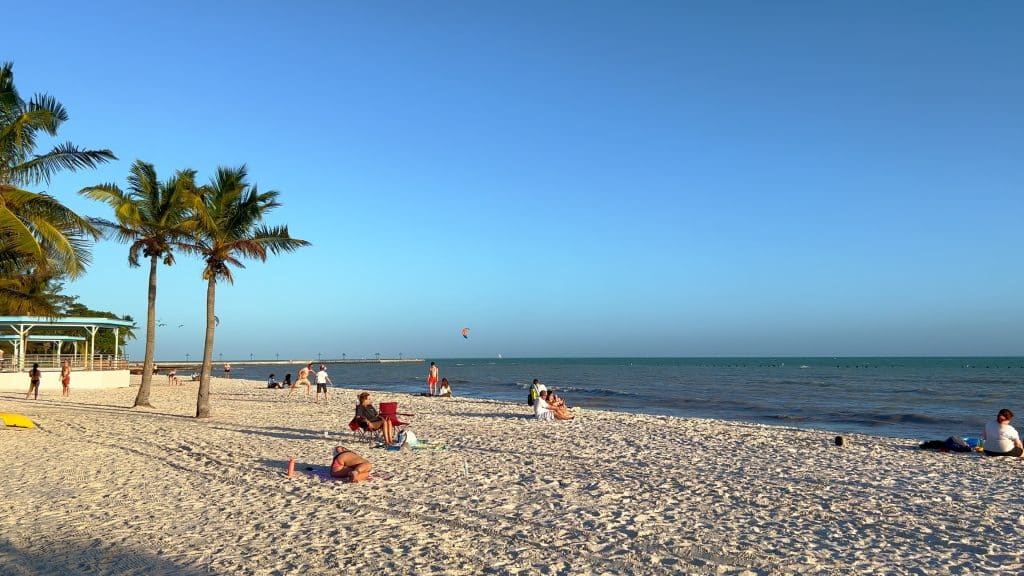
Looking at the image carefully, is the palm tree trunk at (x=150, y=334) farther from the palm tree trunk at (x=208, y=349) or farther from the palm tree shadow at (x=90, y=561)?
the palm tree shadow at (x=90, y=561)

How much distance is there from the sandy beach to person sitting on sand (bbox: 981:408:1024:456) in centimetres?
39

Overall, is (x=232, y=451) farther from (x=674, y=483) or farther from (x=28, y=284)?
(x=28, y=284)

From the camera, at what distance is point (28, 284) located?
20.3 m

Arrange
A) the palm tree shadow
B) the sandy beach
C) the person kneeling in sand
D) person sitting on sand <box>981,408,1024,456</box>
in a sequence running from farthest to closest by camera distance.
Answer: person sitting on sand <box>981,408,1024,456</box> → the person kneeling in sand → the sandy beach → the palm tree shadow

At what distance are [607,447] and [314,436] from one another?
231 inches

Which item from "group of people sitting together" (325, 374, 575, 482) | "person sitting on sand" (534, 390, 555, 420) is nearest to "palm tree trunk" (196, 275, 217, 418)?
"group of people sitting together" (325, 374, 575, 482)

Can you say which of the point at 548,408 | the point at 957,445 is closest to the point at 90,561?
the point at 548,408

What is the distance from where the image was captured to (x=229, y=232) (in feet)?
53.5

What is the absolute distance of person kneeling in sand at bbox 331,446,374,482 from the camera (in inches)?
352

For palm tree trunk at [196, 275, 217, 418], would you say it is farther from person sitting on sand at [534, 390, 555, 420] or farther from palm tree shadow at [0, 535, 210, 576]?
palm tree shadow at [0, 535, 210, 576]

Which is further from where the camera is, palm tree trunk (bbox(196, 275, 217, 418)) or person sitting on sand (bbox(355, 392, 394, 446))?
palm tree trunk (bbox(196, 275, 217, 418))

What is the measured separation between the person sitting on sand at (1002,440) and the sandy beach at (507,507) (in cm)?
39

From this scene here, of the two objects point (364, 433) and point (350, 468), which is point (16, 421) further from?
point (350, 468)

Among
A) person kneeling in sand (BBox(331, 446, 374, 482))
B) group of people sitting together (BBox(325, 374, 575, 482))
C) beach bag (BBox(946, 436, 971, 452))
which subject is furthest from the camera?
beach bag (BBox(946, 436, 971, 452))
